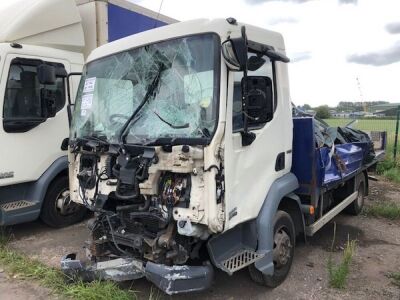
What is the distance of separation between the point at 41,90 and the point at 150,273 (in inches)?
134

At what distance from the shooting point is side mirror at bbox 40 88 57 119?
18.0 feet

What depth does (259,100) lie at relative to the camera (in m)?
3.42

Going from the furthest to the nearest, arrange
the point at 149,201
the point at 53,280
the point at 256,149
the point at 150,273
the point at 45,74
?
the point at 45,74, the point at 53,280, the point at 256,149, the point at 149,201, the point at 150,273

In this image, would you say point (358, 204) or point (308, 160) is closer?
point (308, 160)

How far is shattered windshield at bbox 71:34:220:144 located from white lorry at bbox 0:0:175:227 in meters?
1.33

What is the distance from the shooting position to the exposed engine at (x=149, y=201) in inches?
123

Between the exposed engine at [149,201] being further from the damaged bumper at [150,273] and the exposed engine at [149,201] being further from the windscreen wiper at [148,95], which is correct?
the windscreen wiper at [148,95]

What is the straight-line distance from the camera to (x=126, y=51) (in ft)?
12.8

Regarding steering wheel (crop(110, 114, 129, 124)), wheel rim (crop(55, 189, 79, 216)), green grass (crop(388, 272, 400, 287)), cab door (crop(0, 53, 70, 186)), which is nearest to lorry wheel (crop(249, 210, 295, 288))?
green grass (crop(388, 272, 400, 287))

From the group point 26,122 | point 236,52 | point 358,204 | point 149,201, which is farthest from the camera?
point 358,204

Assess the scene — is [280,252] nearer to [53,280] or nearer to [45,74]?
[53,280]

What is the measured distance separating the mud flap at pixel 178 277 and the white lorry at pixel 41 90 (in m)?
2.93

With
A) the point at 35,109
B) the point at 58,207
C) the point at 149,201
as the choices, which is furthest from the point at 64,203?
the point at 149,201

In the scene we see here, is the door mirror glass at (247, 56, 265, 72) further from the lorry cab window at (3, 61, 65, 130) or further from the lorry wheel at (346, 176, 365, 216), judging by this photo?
the lorry wheel at (346, 176, 365, 216)
